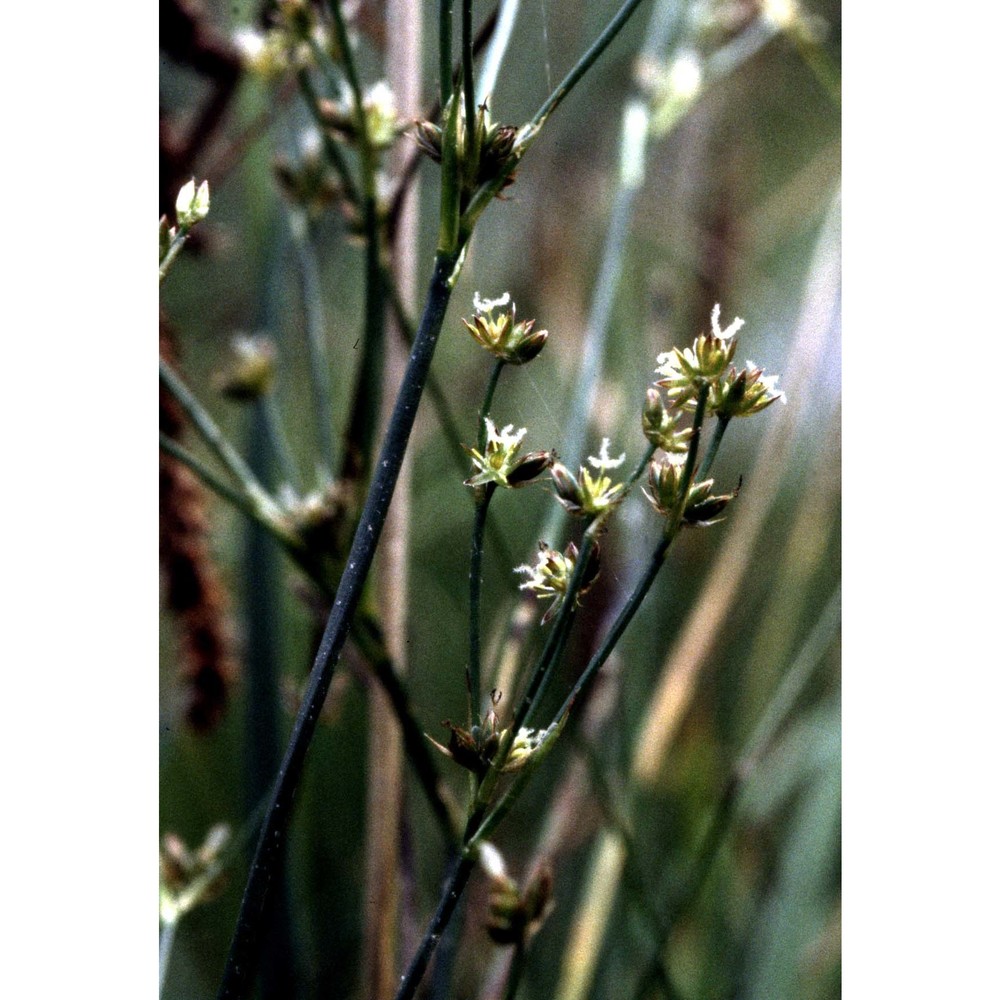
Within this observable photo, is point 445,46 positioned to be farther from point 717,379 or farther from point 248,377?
point 248,377

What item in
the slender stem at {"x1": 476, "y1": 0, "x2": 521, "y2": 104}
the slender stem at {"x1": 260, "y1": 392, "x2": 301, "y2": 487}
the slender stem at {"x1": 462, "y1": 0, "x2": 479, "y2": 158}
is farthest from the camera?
the slender stem at {"x1": 260, "y1": 392, "x2": 301, "y2": 487}

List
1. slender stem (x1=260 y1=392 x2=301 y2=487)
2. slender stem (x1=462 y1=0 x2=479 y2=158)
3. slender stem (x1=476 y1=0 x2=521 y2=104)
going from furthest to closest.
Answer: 1. slender stem (x1=260 y1=392 x2=301 y2=487)
2. slender stem (x1=476 y1=0 x2=521 y2=104)
3. slender stem (x1=462 y1=0 x2=479 y2=158)

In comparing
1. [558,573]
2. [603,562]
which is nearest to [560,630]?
[558,573]

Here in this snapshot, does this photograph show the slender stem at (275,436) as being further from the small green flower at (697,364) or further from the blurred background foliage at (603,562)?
the small green flower at (697,364)

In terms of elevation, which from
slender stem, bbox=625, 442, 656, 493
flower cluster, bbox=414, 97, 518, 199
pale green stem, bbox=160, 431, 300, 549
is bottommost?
pale green stem, bbox=160, 431, 300, 549

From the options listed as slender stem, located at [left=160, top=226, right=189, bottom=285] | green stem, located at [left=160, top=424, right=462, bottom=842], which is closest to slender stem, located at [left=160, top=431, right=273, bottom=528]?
green stem, located at [left=160, top=424, right=462, bottom=842]

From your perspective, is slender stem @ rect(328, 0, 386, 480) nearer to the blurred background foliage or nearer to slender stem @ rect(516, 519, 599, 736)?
the blurred background foliage

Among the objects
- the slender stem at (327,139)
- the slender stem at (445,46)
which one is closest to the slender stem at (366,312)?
the slender stem at (327,139)
